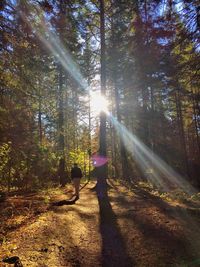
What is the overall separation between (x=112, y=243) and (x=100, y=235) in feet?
2.18

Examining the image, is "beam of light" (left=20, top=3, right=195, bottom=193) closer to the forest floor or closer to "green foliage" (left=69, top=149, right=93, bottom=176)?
"green foliage" (left=69, top=149, right=93, bottom=176)

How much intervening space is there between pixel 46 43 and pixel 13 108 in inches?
105

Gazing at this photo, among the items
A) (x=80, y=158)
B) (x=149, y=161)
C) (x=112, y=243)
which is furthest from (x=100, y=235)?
(x=80, y=158)

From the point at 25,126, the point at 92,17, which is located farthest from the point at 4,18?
the point at 92,17

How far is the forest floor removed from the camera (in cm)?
542

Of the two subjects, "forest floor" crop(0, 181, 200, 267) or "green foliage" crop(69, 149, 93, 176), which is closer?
"forest floor" crop(0, 181, 200, 267)

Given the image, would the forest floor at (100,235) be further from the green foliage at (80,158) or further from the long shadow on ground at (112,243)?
the green foliage at (80,158)

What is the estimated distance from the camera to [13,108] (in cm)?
1030

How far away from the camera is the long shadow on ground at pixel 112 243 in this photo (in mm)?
5445

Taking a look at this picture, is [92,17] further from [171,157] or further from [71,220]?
[171,157]

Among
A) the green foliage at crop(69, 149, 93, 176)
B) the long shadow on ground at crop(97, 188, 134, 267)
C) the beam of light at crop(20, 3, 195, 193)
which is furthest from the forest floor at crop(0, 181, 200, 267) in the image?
the green foliage at crop(69, 149, 93, 176)

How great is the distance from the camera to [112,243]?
6.49 m

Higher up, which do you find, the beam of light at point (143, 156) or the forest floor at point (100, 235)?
the beam of light at point (143, 156)

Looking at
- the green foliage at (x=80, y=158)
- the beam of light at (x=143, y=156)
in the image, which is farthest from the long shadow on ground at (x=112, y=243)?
the green foliage at (x=80, y=158)
